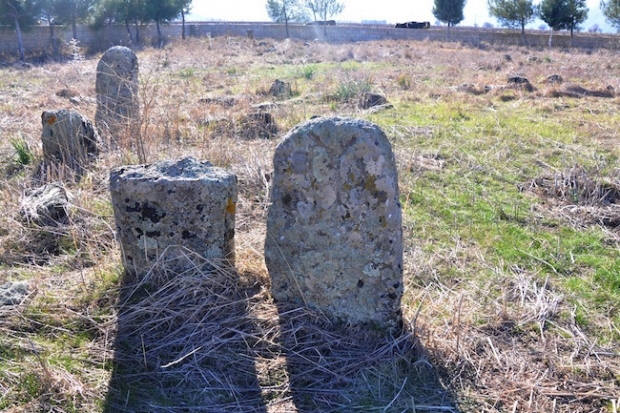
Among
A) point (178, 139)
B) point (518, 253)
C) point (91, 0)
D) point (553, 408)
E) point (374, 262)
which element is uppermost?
point (91, 0)

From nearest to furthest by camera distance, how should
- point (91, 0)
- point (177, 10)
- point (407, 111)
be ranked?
point (407, 111) → point (91, 0) → point (177, 10)

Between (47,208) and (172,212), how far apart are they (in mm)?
1876

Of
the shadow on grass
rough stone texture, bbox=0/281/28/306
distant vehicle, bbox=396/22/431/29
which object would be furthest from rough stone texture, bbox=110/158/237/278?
distant vehicle, bbox=396/22/431/29

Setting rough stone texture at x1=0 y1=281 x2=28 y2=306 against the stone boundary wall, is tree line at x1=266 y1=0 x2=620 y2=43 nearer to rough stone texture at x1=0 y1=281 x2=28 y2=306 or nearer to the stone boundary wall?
the stone boundary wall

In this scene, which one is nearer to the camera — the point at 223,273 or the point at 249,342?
the point at 249,342

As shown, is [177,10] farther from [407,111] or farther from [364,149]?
[364,149]

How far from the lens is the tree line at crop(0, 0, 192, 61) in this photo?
2963 cm

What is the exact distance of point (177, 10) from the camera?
4116 cm

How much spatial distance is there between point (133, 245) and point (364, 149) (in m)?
1.76

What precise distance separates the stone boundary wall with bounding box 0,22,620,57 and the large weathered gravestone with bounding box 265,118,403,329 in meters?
26.9

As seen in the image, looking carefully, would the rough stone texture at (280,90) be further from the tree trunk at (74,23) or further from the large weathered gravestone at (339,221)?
the tree trunk at (74,23)

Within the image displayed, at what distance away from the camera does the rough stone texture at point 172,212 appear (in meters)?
3.59

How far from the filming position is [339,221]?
329cm

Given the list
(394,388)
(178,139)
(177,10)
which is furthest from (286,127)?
(177,10)
